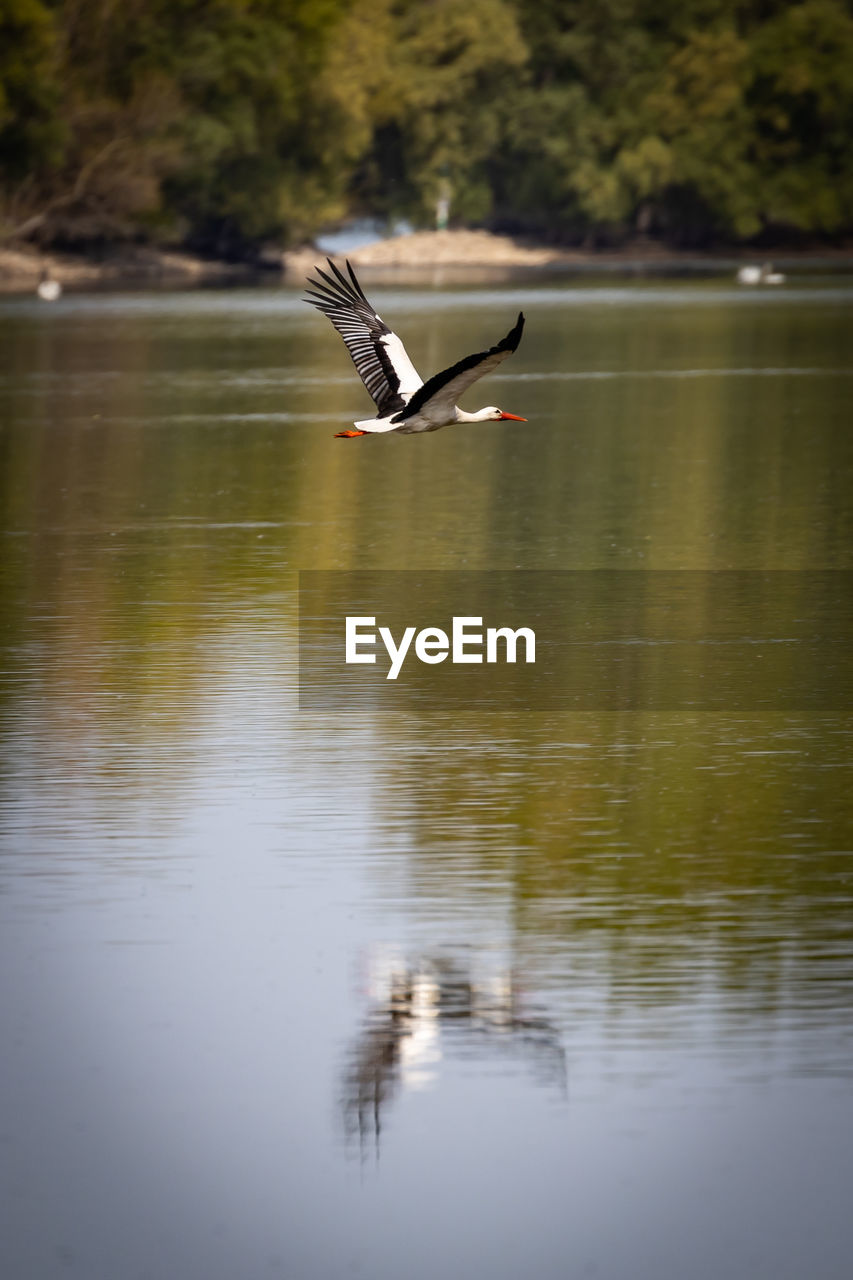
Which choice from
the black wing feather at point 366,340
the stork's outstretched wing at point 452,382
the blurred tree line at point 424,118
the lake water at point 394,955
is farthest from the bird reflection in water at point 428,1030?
the blurred tree line at point 424,118

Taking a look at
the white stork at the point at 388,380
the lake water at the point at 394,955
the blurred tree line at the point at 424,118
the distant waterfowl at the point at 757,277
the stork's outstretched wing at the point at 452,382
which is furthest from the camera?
the blurred tree line at the point at 424,118

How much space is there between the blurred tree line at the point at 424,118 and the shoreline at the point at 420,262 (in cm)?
114

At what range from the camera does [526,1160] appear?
6.92 metres

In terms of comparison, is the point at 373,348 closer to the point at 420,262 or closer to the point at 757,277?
the point at 757,277

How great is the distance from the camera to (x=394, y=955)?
341 inches

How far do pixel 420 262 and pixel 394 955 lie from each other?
364 ft

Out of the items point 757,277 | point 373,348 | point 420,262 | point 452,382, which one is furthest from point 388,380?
point 420,262

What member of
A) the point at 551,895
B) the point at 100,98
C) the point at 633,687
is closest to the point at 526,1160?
the point at 551,895

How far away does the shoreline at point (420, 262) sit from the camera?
3465 inches

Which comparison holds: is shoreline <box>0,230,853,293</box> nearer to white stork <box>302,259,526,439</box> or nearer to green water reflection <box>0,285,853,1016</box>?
green water reflection <box>0,285,853,1016</box>

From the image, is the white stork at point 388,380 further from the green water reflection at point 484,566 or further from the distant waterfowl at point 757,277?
the distant waterfowl at point 757,277

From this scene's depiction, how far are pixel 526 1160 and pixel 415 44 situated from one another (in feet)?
360

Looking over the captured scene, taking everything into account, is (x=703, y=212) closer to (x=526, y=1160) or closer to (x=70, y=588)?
(x=70, y=588)

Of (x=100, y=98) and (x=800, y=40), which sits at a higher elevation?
(x=800, y=40)
